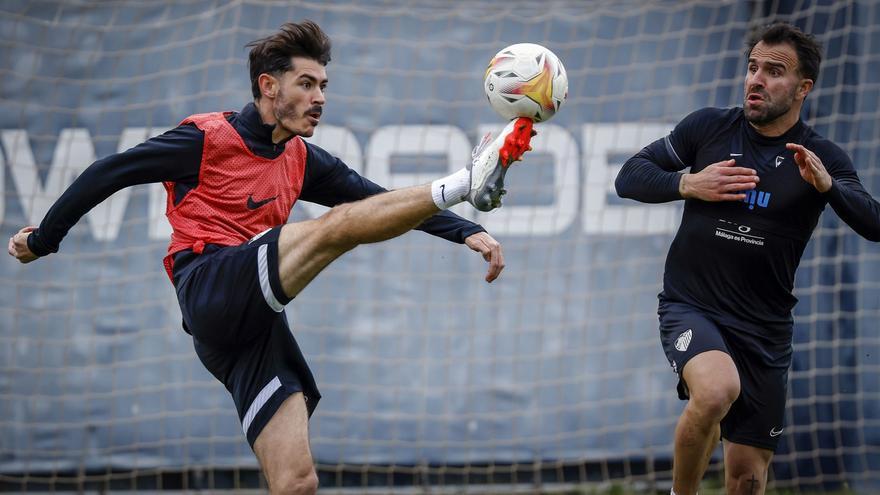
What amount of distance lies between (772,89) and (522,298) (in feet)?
9.57

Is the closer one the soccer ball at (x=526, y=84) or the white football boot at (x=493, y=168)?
the white football boot at (x=493, y=168)

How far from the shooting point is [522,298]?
7777mm

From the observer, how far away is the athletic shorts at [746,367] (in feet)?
17.0

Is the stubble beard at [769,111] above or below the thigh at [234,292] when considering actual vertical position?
above

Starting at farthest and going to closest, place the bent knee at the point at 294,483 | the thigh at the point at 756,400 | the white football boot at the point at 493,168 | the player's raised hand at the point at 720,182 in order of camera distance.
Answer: the thigh at the point at 756,400 < the player's raised hand at the point at 720,182 < the bent knee at the point at 294,483 < the white football boot at the point at 493,168

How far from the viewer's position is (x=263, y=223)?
511 centimetres

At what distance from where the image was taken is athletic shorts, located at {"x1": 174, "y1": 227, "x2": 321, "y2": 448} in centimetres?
468

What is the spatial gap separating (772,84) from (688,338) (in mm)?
1186

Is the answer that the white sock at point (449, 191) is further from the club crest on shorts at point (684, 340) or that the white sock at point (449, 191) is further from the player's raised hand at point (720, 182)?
the club crest on shorts at point (684, 340)

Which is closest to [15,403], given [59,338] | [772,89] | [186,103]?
[59,338]

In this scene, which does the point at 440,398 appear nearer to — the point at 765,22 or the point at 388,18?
the point at 388,18

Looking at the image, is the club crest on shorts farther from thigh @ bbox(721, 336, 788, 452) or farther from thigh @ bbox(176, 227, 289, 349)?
thigh @ bbox(176, 227, 289, 349)

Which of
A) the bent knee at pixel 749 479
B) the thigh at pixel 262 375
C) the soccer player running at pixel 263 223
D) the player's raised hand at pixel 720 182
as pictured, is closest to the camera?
the soccer player running at pixel 263 223

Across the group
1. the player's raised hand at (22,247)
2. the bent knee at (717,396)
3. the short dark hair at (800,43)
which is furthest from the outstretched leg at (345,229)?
the short dark hair at (800,43)
